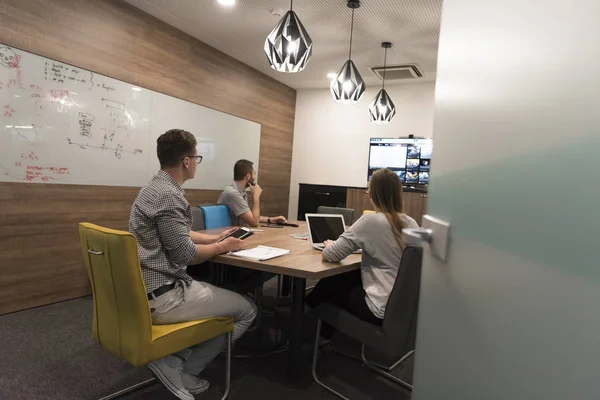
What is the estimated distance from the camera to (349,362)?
8.00ft

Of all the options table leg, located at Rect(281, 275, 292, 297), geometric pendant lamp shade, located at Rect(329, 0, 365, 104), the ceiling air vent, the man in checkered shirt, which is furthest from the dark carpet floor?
the ceiling air vent

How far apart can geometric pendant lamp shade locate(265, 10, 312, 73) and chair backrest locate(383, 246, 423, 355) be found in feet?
4.93

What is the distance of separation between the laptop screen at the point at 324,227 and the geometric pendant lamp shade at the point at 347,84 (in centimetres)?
115

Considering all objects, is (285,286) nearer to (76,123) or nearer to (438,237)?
(76,123)

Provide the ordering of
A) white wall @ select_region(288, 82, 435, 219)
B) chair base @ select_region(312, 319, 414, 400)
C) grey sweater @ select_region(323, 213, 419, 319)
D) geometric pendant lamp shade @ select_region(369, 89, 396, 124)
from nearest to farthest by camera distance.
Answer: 1. grey sweater @ select_region(323, 213, 419, 319)
2. chair base @ select_region(312, 319, 414, 400)
3. geometric pendant lamp shade @ select_region(369, 89, 396, 124)
4. white wall @ select_region(288, 82, 435, 219)

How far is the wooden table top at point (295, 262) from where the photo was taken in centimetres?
178

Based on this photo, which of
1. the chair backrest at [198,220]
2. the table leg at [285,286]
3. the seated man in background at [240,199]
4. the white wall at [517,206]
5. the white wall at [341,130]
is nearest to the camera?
the white wall at [517,206]

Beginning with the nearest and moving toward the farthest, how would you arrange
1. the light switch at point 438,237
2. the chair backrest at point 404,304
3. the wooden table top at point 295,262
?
the light switch at point 438,237 < the chair backrest at point 404,304 < the wooden table top at point 295,262

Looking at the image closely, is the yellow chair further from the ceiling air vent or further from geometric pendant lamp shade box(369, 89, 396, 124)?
the ceiling air vent

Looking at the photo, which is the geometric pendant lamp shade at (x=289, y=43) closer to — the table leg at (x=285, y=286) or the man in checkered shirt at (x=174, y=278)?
the man in checkered shirt at (x=174, y=278)

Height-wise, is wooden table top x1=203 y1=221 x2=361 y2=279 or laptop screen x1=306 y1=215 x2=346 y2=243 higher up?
laptop screen x1=306 y1=215 x2=346 y2=243

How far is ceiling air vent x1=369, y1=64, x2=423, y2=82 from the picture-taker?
4844 millimetres

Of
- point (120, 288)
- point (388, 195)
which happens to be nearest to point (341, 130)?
point (388, 195)

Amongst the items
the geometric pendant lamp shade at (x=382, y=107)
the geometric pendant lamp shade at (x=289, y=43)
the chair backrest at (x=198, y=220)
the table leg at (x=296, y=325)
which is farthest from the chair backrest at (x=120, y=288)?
the geometric pendant lamp shade at (x=382, y=107)
